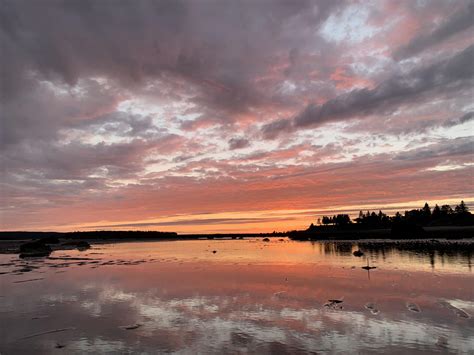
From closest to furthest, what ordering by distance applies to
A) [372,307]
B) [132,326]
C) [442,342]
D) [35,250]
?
1. [442,342]
2. [132,326]
3. [372,307]
4. [35,250]

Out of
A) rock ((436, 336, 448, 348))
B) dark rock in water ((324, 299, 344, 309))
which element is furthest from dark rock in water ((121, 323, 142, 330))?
rock ((436, 336, 448, 348))

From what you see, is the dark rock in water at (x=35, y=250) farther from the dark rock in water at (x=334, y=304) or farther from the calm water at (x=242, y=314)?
the dark rock in water at (x=334, y=304)

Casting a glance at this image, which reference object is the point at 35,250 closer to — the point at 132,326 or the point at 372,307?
the point at 132,326

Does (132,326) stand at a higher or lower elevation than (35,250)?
lower

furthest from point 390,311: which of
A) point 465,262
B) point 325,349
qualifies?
point 465,262

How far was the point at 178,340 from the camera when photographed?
14250mm

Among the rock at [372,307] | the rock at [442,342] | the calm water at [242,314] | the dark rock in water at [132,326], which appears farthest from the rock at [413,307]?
the dark rock in water at [132,326]

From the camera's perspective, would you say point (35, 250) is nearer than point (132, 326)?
No

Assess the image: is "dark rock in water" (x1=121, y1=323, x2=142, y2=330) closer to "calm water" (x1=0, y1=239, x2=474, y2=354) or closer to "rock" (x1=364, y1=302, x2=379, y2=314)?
"calm water" (x1=0, y1=239, x2=474, y2=354)

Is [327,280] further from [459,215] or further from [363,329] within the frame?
[459,215]

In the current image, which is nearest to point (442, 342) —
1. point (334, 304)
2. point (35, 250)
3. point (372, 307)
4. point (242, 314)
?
point (372, 307)

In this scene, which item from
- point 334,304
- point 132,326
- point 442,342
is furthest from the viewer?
point 334,304

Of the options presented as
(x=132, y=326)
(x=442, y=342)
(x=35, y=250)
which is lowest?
(x=442, y=342)

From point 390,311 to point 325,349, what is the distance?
24.6 ft
